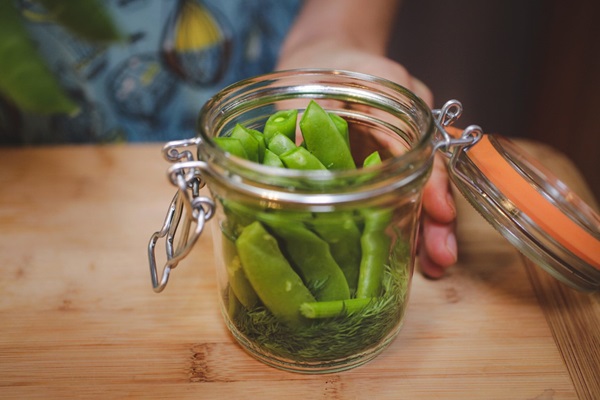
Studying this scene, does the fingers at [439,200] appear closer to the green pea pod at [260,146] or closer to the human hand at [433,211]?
the human hand at [433,211]

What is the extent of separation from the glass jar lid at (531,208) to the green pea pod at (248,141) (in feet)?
0.62

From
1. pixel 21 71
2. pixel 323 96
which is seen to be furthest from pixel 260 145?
pixel 21 71

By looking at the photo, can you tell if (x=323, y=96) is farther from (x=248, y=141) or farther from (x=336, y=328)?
(x=336, y=328)

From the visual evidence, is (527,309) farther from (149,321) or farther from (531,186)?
(149,321)

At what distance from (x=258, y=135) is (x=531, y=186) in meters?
0.29

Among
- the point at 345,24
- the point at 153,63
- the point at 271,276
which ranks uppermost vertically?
the point at 271,276

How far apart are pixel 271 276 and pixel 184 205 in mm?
137

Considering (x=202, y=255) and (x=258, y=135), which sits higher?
(x=258, y=135)

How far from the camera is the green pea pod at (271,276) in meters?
0.53

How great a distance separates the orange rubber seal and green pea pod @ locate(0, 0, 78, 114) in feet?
2.42

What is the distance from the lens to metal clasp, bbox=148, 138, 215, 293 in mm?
544

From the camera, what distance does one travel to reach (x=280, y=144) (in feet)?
2.01

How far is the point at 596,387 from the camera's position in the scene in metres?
0.62

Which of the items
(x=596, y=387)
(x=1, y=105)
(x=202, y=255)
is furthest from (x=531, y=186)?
(x=1, y=105)
